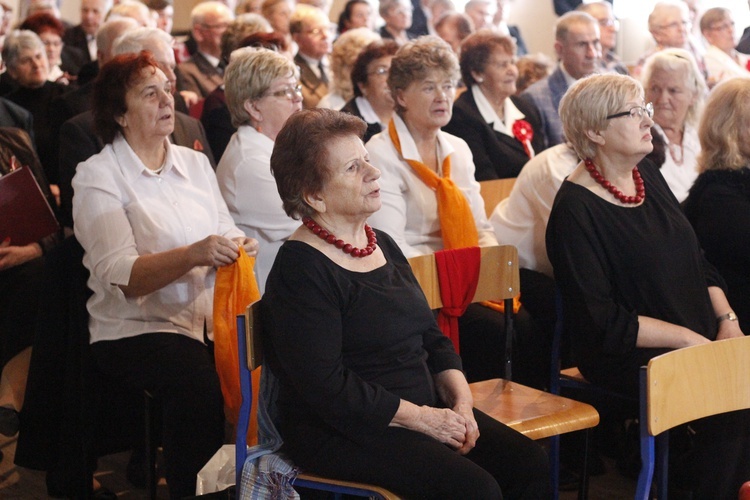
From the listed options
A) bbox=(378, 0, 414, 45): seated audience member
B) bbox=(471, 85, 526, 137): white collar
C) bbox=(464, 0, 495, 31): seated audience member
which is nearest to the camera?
bbox=(471, 85, 526, 137): white collar

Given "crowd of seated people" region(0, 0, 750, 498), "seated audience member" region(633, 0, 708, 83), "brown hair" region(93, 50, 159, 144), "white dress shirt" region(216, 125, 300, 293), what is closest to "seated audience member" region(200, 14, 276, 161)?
"crowd of seated people" region(0, 0, 750, 498)

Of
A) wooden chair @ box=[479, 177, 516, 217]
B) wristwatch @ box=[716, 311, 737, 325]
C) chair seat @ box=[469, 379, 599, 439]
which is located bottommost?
chair seat @ box=[469, 379, 599, 439]

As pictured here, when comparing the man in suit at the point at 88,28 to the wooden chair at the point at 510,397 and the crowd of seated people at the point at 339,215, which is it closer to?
the crowd of seated people at the point at 339,215

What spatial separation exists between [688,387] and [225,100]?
2.17 m

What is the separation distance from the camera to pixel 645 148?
2.80 metres

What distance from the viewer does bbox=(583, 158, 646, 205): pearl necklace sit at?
279 centimetres

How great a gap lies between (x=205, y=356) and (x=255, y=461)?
25.1 inches

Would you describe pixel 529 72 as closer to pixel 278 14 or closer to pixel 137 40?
pixel 278 14

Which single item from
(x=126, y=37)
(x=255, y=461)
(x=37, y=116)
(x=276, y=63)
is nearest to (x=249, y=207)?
(x=276, y=63)

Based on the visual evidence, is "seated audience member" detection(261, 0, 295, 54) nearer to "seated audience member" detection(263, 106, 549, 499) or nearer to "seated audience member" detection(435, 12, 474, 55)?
"seated audience member" detection(435, 12, 474, 55)

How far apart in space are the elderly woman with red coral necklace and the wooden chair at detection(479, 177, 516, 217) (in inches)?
41.8

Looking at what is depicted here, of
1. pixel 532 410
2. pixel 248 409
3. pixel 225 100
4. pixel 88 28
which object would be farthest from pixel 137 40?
pixel 88 28

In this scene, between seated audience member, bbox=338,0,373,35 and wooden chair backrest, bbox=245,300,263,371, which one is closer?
wooden chair backrest, bbox=245,300,263,371

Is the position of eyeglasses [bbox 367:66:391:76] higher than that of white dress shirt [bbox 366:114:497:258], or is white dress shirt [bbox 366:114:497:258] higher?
eyeglasses [bbox 367:66:391:76]
